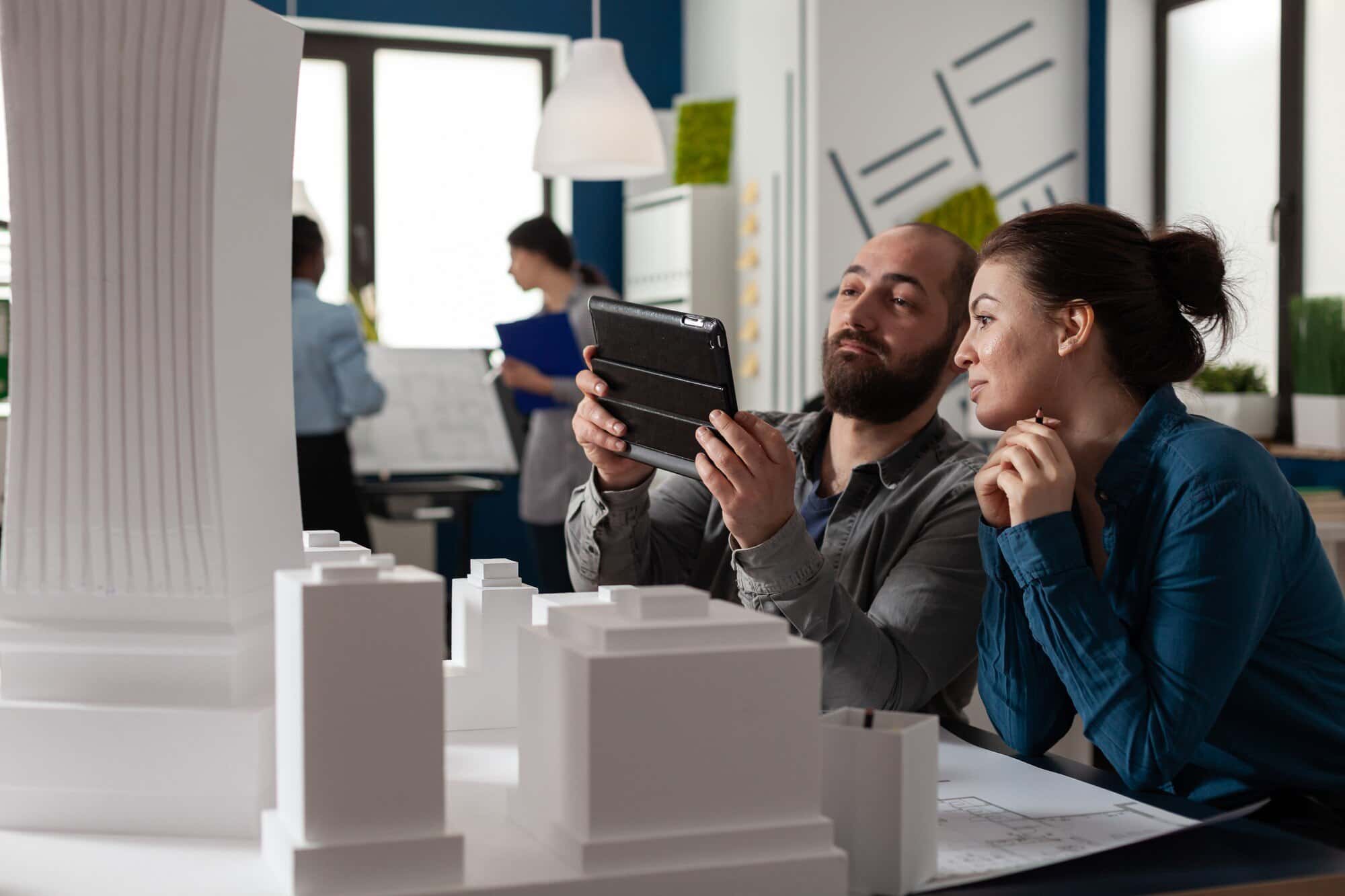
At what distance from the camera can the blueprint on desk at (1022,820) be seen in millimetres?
964

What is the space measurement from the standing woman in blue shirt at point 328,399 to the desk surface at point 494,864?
3.28 meters

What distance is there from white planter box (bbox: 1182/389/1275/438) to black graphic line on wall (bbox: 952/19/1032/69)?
1475mm

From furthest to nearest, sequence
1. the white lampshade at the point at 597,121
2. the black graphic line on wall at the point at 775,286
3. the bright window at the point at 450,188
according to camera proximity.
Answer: the bright window at the point at 450,188 < the black graphic line on wall at the point at 775,286 < the white lampshade at the point at 597,121

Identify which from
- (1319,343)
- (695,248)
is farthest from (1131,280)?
(695,248)

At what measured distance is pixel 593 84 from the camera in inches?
156

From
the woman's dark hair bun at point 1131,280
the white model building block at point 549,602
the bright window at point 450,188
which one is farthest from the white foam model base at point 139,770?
the bright window at point 450,188

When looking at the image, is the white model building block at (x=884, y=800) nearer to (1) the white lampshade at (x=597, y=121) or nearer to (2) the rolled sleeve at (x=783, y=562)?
(2) the rolled sleeve at (x=783, y=562)

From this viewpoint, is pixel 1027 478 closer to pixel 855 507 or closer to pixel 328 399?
pixel 855 507

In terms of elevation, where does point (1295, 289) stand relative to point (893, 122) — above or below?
below

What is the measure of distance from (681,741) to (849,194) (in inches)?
170

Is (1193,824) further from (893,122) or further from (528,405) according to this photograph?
(893,122)

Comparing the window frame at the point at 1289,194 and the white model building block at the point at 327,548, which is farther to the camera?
the window frame at the point at 1289,194

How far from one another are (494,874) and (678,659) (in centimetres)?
17

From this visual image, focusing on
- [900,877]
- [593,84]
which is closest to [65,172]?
[900,877]
